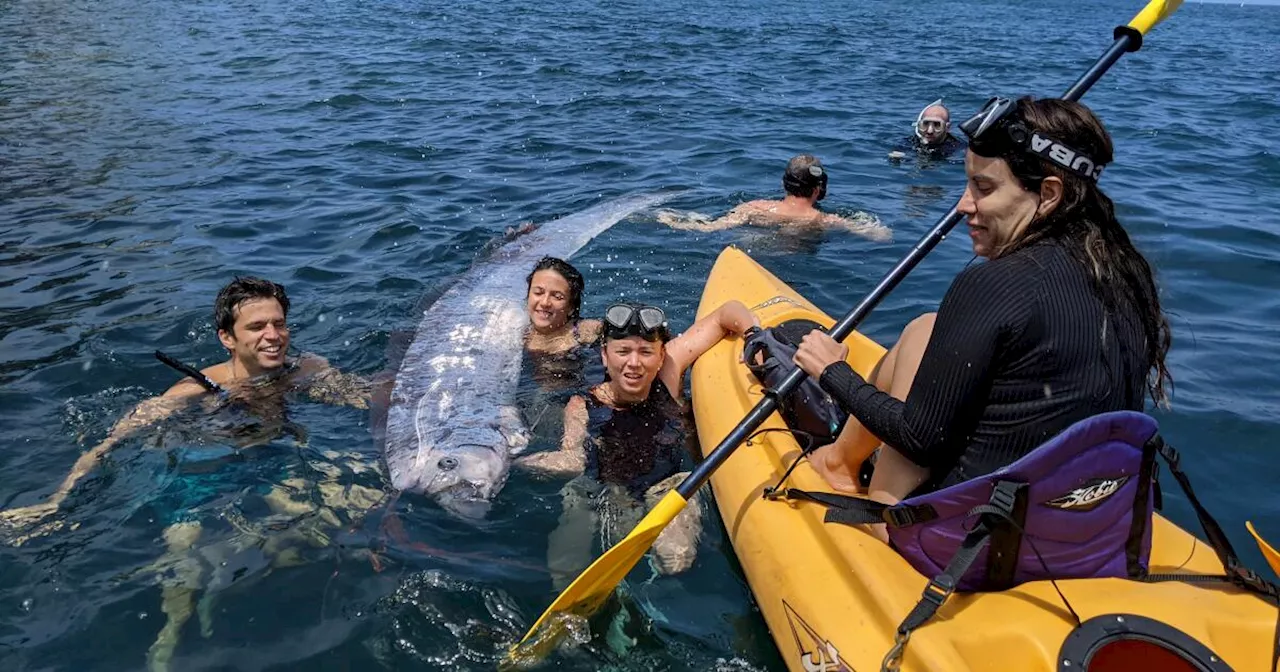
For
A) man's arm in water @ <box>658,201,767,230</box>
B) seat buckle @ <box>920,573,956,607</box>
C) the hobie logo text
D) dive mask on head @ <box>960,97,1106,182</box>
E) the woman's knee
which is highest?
dive mask on head @ <box>960,97,1106,182</box>

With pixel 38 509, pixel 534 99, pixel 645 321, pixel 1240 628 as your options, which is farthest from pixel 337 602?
pixel 534 99

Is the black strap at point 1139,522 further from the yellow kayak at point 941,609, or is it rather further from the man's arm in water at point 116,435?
the man's arm in water at point 116,435

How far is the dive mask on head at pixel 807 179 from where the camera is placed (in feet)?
28.1

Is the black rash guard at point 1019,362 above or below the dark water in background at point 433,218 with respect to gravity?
above

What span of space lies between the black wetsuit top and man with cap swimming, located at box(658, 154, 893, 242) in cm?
371

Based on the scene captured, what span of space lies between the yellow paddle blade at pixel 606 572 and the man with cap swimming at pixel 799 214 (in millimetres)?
5234

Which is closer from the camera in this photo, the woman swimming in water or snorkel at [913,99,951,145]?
the woman swimming in water

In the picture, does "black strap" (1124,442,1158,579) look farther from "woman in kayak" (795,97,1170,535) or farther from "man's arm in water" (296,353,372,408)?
"man's arm in water" (296,353,372,408)

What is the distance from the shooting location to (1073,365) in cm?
278

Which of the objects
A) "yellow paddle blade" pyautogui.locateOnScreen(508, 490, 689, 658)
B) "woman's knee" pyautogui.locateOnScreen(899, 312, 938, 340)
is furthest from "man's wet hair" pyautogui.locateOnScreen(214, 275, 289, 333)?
"woman's knee" pyautogui.locateOnScreen(899, 312, 938, 340)

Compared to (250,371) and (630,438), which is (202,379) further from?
(630,438)

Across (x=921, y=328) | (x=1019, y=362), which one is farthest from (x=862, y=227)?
(x=1019, y=362)

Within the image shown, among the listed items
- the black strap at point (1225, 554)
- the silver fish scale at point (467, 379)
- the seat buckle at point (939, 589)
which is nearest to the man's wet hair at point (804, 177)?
the silver fish scale at point (467, 379)

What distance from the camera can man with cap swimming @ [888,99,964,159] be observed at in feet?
35.9
